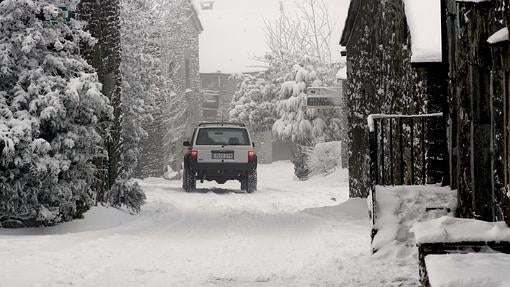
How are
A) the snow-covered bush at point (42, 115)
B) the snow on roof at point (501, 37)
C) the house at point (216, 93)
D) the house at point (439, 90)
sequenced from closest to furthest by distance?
the snow on roof at point (501, 37)
the house at point (439, 90)
the snow-covered bush at point (42, 115)
the house at point (216, 93)

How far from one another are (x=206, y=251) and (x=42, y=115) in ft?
9.92

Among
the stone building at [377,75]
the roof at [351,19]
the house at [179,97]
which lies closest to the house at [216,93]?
the house at [179,97]

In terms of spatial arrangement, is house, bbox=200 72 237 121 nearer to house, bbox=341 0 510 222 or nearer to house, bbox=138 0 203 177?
house, bbox=138 0 203 177

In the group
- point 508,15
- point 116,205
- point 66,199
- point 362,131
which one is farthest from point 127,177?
point 508,15

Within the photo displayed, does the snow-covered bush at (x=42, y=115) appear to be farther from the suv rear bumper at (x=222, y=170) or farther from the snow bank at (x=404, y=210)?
the suv rear bumper at (x=222, y=170)

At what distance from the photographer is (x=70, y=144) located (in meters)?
10.7

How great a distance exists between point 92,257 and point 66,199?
2.77 meters

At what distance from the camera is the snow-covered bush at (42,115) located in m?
10.4

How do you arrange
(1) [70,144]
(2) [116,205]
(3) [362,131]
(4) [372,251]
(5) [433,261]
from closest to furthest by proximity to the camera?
(5) [433,261], (4) [372,251], (1) [70,144], (2) [116,205], (3) [362,131]

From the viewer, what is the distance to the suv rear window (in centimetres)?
2009

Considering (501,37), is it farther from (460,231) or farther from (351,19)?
(351,19)

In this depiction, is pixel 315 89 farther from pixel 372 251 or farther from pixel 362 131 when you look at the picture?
pixel 372 251

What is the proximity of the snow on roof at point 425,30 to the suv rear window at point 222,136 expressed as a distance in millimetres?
10091

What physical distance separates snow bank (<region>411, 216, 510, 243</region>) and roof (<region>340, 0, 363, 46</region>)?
10.5 metres
